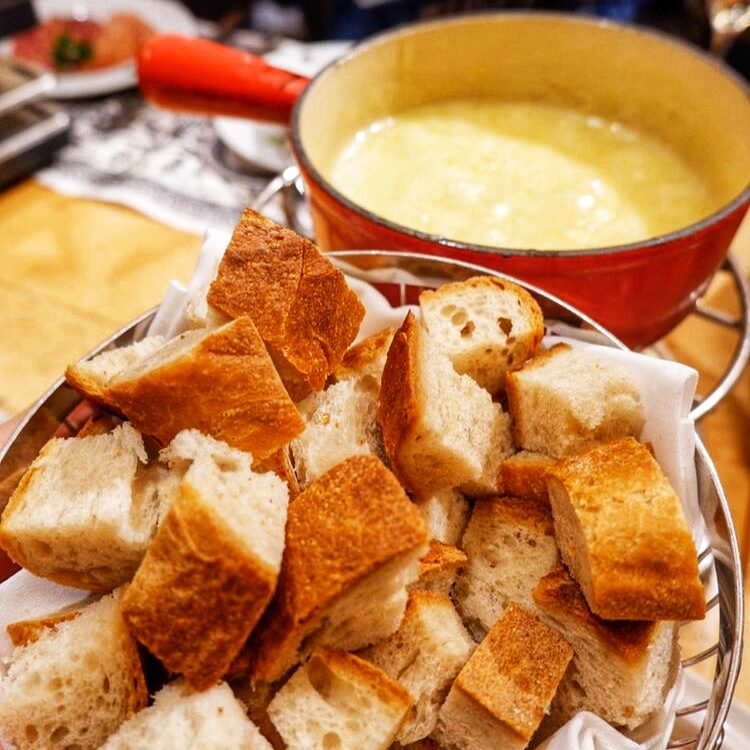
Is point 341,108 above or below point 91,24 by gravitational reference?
above

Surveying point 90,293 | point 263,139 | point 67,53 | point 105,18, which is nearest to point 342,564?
point 90,293

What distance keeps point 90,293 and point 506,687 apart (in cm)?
102

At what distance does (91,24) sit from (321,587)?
185 centimetres

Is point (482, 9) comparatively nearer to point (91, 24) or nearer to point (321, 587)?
point (91, 24)

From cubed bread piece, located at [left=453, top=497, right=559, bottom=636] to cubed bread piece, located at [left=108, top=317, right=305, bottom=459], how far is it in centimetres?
21

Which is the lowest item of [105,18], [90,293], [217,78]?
[90,293]

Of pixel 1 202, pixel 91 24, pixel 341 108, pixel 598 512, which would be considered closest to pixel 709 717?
pixel 598 512

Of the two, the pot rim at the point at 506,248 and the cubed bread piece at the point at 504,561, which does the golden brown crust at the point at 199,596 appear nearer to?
A: the cubed bread piece at the point at 504,561

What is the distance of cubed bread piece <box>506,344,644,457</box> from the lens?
71cm

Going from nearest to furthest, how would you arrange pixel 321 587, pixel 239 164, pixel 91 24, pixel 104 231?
pixel 321 587, pixel 104 231, pixel 239 164, pixel 91 24

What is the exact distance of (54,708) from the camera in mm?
583

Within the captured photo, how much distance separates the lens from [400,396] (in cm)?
67

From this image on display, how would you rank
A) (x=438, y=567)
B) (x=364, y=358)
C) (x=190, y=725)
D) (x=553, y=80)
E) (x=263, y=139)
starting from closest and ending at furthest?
(x=190, y=725)
(x=438, y=567)
(x=364, y=358)
(x=553, y=80)
(x=263, y=139)

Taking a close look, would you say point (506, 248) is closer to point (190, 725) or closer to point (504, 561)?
point (504, 561)
